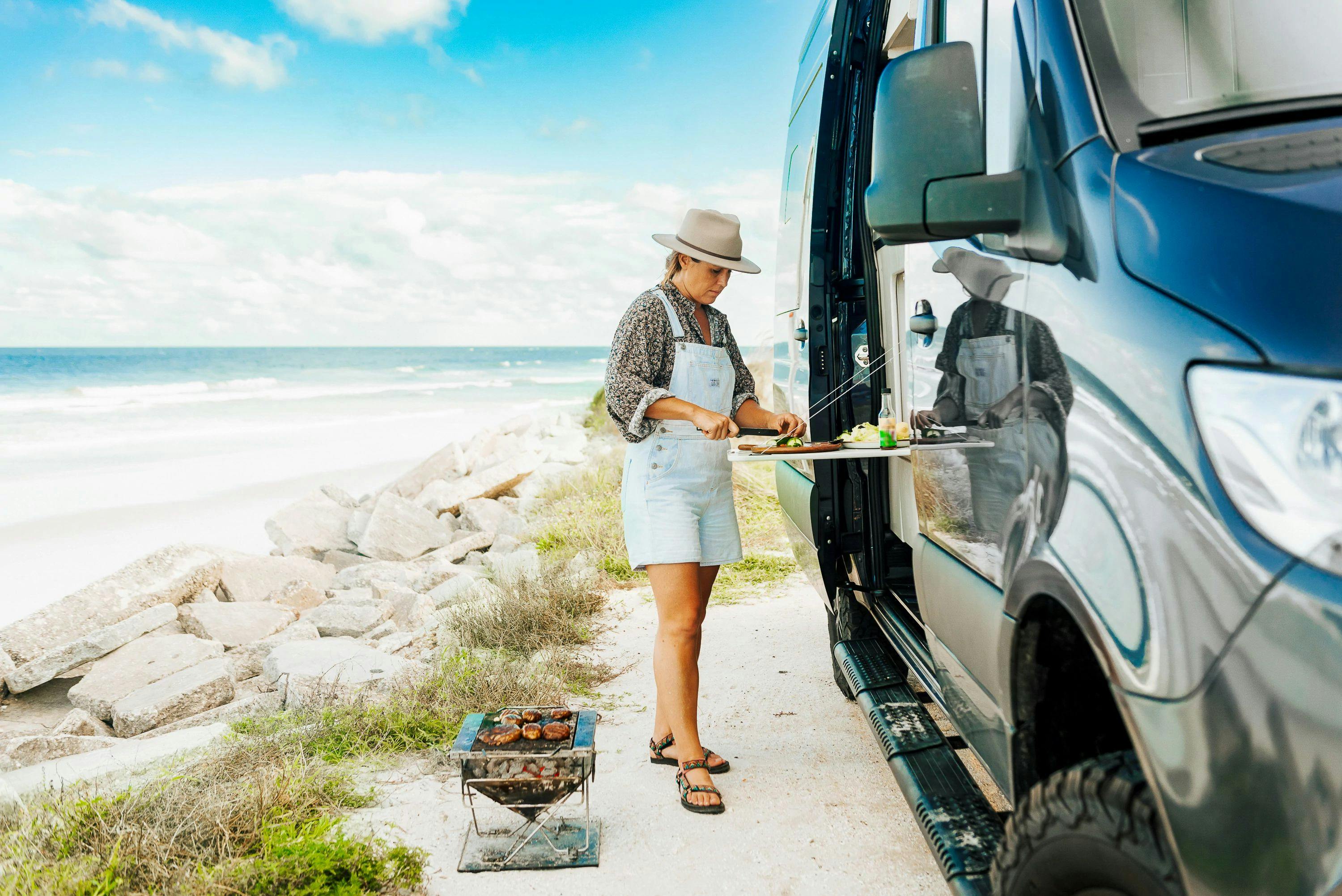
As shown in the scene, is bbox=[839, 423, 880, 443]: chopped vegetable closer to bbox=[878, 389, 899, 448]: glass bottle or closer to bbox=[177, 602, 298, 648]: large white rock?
bbox=[878, 389, 899, 448]: glass bottle

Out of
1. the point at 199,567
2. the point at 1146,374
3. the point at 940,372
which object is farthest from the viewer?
the point at 199,567

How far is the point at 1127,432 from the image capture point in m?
1.41

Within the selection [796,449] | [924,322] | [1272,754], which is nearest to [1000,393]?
[924,322]

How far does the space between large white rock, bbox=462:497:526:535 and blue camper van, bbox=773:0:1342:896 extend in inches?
322

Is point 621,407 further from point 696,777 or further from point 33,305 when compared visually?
point 33,305

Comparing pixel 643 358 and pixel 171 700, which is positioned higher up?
pixel 643 358

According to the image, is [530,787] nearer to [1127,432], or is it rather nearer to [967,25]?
[1127,432]

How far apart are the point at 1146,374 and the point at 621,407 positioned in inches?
95.1

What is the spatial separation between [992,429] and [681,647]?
6.55 ft

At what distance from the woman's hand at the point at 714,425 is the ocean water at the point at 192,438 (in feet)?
26.0

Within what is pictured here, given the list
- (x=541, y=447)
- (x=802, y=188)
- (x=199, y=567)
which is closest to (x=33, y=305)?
(x=541, y=447)

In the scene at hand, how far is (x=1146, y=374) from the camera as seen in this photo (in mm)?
1388

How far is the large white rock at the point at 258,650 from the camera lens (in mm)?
6086

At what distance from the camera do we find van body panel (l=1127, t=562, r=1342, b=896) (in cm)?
110
